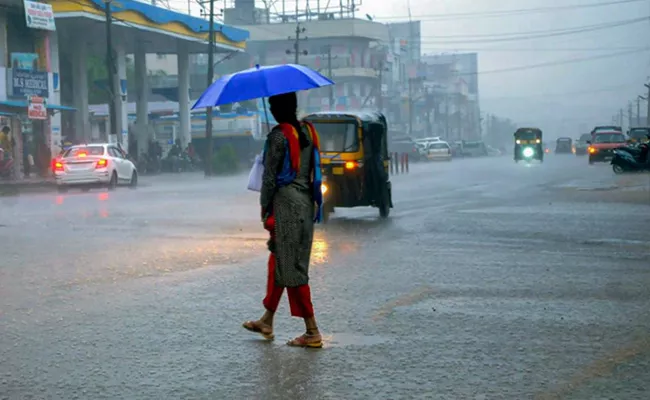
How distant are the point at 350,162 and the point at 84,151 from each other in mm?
15826

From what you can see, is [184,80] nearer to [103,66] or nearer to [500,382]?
[103,66]

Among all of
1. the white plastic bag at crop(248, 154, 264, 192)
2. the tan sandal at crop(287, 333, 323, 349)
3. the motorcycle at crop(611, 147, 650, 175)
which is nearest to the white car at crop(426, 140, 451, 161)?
the motorcycle at crop(611, 147, 650, 175)

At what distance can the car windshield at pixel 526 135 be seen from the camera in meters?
68.2

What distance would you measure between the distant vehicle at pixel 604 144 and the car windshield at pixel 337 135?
38393 mm

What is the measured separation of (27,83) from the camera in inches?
1790

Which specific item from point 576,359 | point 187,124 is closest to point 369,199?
point 576,359

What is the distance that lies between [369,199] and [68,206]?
7699mm

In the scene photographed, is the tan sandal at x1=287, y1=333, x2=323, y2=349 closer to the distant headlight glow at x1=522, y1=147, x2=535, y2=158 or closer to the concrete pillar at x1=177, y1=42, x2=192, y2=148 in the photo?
the concrete pillar at x1=177, y1=42, x2=192, y2=148

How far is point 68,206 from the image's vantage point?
23.6 m

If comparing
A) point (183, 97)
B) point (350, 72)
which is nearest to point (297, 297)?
point (183, 97)

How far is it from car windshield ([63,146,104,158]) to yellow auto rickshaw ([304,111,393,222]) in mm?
14766

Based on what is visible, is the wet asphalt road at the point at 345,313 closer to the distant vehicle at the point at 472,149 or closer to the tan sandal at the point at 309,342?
the tan sandal at the point at 309,342

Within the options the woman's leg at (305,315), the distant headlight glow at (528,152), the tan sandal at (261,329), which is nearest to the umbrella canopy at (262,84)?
the woman's leg at (305,315)

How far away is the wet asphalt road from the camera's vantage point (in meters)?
6.25
